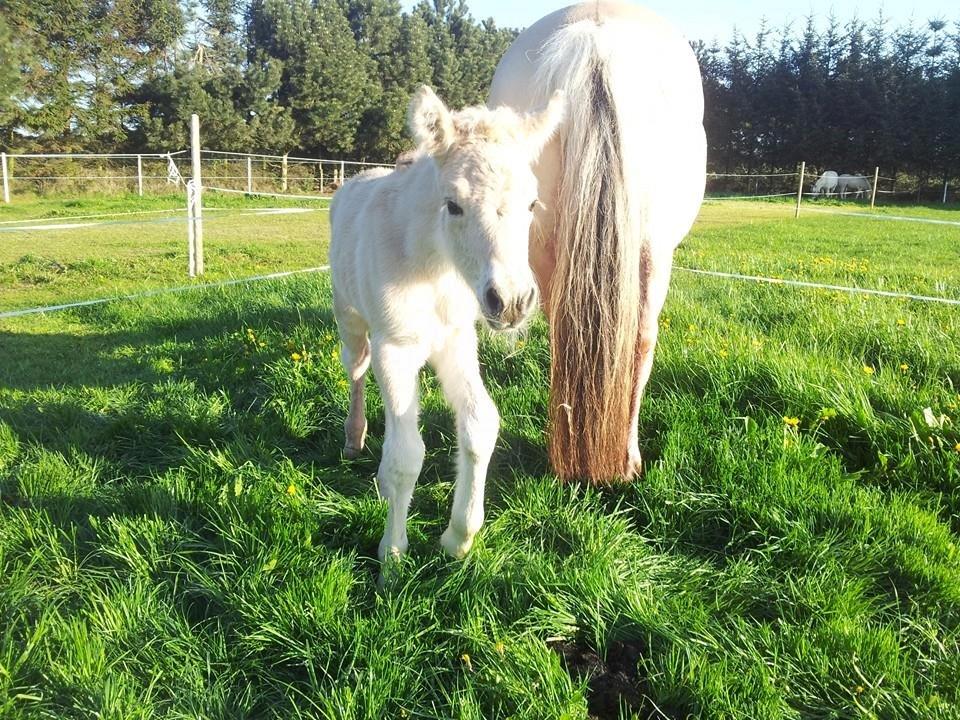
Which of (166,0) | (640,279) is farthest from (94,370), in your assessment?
(166,0)

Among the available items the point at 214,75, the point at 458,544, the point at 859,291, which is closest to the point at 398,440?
the point at 458,544

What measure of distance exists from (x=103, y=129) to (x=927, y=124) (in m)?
37.2

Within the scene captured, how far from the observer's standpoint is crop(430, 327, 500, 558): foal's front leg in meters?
2.36

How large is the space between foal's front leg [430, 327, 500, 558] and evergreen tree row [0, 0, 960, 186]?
88.3 ft

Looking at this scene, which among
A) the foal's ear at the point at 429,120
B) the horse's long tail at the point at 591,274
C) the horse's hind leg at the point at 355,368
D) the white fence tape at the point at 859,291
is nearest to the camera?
the foal's ear at the point at 429,120

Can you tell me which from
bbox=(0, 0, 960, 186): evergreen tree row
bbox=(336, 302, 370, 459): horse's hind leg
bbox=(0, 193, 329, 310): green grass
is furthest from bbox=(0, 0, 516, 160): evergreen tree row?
bbox=(336, 302, 370, 459): horse's hind leg

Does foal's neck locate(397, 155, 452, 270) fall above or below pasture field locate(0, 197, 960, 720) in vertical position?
above

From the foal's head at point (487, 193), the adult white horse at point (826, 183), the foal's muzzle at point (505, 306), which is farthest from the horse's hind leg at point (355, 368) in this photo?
the adult white horse at point (826, 183)

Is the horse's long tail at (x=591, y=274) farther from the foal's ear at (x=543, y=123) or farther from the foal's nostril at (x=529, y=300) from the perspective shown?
the foal's nostril at (x=529, y=300)

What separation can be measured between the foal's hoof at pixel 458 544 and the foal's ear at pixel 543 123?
1.40 m

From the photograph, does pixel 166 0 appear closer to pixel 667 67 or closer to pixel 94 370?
pixel 94 370

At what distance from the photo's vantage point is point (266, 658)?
192cm

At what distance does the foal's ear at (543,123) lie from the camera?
7.55ft

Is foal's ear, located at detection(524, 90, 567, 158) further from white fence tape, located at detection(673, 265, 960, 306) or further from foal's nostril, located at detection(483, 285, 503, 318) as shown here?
white fence tape, located at detection(673, 265, 960, 306)
